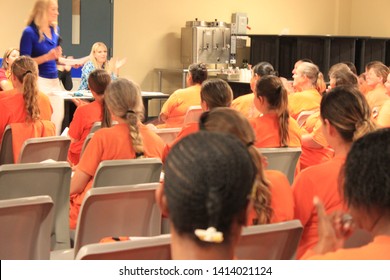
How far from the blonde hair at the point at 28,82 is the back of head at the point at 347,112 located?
95.9 inches

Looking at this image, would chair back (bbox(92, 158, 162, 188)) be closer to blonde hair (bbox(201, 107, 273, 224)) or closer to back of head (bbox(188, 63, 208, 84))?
blonde hair (bbox(201, 107, 273, 224))

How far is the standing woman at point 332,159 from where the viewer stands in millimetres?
2521

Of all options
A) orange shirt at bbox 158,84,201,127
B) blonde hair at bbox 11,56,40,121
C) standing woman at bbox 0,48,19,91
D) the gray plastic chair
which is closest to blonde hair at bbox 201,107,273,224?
the gray plastic chair

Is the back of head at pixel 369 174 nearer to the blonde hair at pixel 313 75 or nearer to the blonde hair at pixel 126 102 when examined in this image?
the blonde hair at pixel 126 102

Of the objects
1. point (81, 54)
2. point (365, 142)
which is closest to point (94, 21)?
point (81, 54)

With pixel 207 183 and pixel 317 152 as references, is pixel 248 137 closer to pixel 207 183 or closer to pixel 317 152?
pixel 207 183

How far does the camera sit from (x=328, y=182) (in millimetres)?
2525

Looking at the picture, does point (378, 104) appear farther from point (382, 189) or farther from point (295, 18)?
point (295, 18)

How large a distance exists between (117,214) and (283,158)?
1368mm

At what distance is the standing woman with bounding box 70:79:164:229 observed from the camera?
11.6 ft

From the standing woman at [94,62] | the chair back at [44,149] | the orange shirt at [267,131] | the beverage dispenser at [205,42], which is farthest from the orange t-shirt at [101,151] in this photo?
the beverage dispenser at [205,42]

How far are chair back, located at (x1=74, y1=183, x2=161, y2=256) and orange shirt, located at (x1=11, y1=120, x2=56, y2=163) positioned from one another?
1856 millimetres

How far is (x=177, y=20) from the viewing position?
1173 centimetres

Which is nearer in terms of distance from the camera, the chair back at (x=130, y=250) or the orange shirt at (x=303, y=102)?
the chair back at (x=130, y=250)
